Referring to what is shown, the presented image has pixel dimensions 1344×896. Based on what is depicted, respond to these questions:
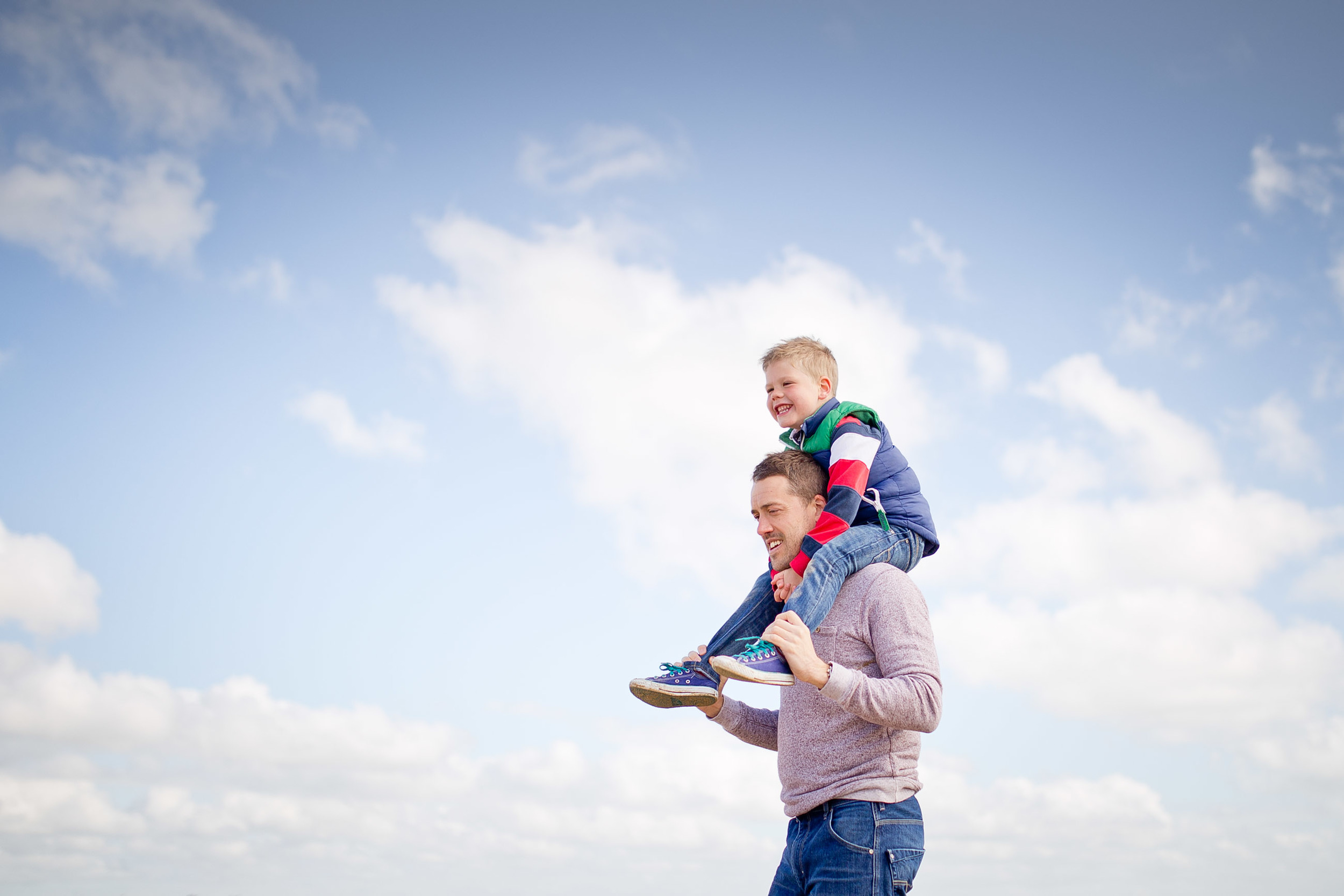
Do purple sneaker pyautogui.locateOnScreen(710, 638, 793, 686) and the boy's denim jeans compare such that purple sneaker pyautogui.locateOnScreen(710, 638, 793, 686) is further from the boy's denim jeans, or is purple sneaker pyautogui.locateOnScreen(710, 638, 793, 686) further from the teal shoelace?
the boy's denim jeans

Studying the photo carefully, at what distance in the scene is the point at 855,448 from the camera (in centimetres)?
543

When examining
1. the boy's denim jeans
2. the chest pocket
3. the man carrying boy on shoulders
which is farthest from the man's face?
the chest pocket

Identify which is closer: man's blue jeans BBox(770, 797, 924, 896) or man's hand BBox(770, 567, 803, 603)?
man's blue jeans BBox(770, 797, 924, 896)

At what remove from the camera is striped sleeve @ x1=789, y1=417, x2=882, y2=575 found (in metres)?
5.13

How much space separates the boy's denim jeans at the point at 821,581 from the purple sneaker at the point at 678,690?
73mm

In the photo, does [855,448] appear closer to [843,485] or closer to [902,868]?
[843,485]

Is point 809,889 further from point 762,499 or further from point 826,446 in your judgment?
point 826,446

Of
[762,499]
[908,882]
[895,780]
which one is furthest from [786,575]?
[908,882]

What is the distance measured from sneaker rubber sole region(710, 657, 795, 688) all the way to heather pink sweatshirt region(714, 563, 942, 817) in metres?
0.20

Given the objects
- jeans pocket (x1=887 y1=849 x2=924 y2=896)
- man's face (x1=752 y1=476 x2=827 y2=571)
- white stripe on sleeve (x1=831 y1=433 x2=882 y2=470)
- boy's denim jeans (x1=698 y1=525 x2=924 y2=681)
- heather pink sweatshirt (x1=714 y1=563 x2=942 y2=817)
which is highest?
white stripe on sleeve (x1=831 y1=433 x2=882 y2=470)

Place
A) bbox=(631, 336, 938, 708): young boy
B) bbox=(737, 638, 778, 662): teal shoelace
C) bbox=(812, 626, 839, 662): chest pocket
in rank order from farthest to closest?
bbox=(631, 336, 938, 708): young boy
bbox=(812, 626, 839, 662): chest pocket
bbox=(737, 638, 778, 662): teal shoelace

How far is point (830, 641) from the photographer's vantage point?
15.3 feet

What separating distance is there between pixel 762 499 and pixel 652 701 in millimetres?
1178

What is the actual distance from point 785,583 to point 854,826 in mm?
1387
